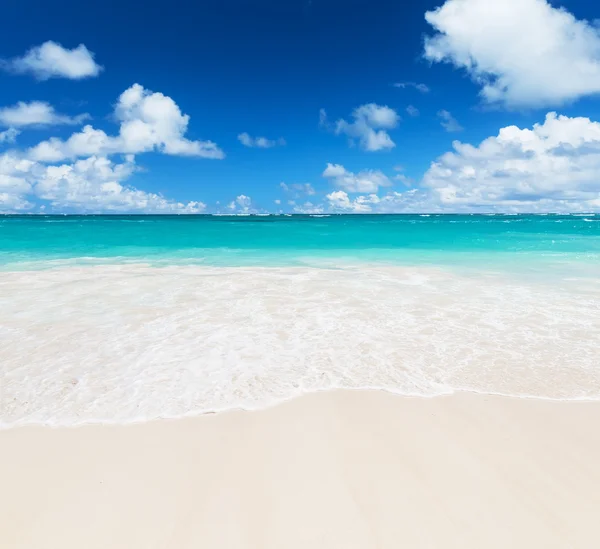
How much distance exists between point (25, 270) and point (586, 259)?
23.4 meters

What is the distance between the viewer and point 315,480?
3.16 meters

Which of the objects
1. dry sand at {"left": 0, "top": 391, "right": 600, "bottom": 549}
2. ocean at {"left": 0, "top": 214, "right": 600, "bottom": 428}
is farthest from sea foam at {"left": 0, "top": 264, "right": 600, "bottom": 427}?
dry sand at {"left": 0, "top": 391, "right": 600, "bottom": 549}

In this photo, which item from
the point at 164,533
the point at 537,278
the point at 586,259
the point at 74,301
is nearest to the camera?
the point at 164,533

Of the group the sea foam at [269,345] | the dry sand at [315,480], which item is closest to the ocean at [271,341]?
the sea foam at [269,345]

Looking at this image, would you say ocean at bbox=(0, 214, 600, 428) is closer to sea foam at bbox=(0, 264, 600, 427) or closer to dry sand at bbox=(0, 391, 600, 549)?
sea foam at bbox=(0, 264, 600, 427)

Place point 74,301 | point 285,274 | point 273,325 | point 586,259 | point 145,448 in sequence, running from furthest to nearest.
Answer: point 586,259
point 285,274
point 74,301
point 273,325
point 145,448

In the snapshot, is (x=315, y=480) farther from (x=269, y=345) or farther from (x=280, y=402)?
(x=269, y=345)

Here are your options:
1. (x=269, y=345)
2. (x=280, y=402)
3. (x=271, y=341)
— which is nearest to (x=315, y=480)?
(x=280, y=402)

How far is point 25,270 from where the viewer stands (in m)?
14.3

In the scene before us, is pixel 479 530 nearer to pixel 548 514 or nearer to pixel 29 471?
pixel 548 514

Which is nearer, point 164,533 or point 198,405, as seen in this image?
point 164,533

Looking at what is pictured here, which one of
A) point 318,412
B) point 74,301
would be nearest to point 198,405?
point 318,412

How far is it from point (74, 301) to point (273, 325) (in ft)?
16.8

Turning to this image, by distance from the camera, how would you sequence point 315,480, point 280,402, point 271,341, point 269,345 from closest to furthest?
point 315,480, point 280,402, point 269,345, point 271,341
